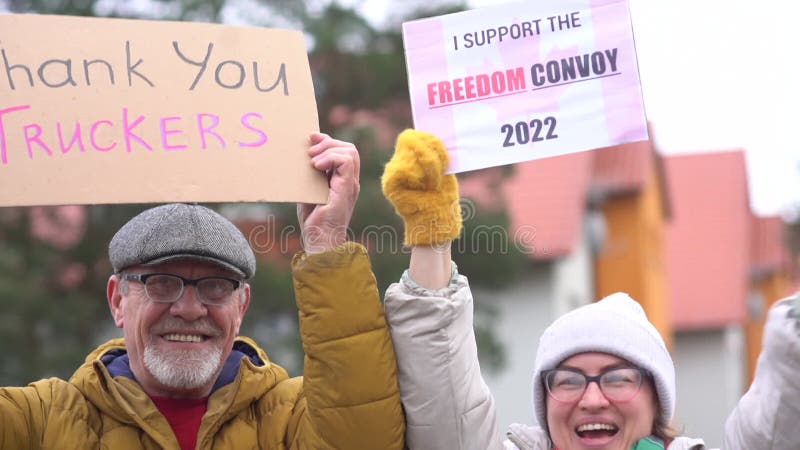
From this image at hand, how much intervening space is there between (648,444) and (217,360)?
1.17 metres

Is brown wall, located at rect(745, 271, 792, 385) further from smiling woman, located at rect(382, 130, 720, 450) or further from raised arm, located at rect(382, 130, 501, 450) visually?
raised arm, located at rect(382, 130, 501, 450)

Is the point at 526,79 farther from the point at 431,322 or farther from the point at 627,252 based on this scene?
the point at 627,252

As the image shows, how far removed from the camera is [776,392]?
262 centimetres

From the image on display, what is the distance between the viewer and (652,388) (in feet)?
9.91

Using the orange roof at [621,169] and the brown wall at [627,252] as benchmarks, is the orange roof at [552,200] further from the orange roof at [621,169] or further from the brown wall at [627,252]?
the brown wall at [627,252]

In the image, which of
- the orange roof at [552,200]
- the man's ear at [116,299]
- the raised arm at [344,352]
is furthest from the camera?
the orange roof at [552,200]

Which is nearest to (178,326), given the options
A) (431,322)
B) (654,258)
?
(431,322)

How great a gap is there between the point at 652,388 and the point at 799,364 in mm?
517

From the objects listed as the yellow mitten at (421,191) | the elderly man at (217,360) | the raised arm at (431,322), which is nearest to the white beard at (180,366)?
the elderly man at (217,360)

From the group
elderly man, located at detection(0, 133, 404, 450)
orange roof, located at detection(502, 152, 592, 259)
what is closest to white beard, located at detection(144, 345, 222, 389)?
elderly man, located at detection(0, 133, 404, 450)

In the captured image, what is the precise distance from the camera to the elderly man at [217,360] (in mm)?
2906

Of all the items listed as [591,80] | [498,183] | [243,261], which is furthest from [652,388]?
[498,183]

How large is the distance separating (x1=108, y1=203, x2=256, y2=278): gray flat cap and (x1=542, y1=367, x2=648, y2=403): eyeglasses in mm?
946

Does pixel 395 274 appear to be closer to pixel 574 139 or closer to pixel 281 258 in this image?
pixel 281 258
